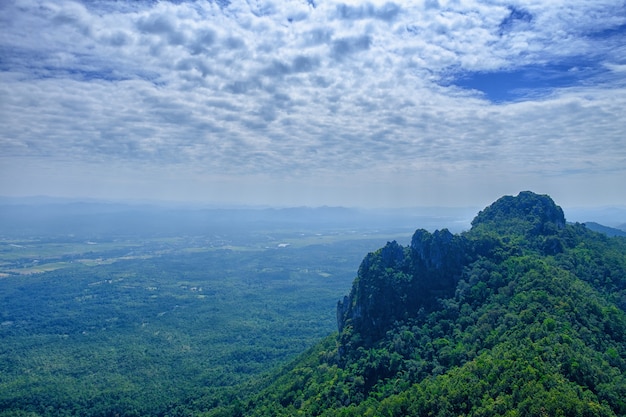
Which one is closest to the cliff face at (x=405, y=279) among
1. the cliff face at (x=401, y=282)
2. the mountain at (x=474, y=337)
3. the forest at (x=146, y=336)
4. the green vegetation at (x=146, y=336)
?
the cliff face at (x=401, y=282)

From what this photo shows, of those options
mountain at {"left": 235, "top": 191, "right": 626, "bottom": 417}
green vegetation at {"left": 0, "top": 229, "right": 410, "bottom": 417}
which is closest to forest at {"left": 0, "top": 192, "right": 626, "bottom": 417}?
mountain at {"left": 235, "top": 191, "right": 626, "bottom": 417}

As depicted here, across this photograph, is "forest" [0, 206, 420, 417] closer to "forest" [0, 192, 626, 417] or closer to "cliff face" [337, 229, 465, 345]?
"forest" [0, 192, 626, 417]

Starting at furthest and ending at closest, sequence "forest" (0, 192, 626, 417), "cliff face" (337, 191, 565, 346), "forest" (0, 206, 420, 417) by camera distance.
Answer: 1. "forest" (0, 206, 420, 417)
2. "cliff face" (337, 191, 565, 346)
3. "forest" (0, 192, 626, 417)

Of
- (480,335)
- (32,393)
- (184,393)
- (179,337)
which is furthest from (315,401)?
(179,337)

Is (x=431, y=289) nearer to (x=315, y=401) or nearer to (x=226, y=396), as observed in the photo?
(x=315, y=401)

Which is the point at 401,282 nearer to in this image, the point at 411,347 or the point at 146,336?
the point at 411,347
